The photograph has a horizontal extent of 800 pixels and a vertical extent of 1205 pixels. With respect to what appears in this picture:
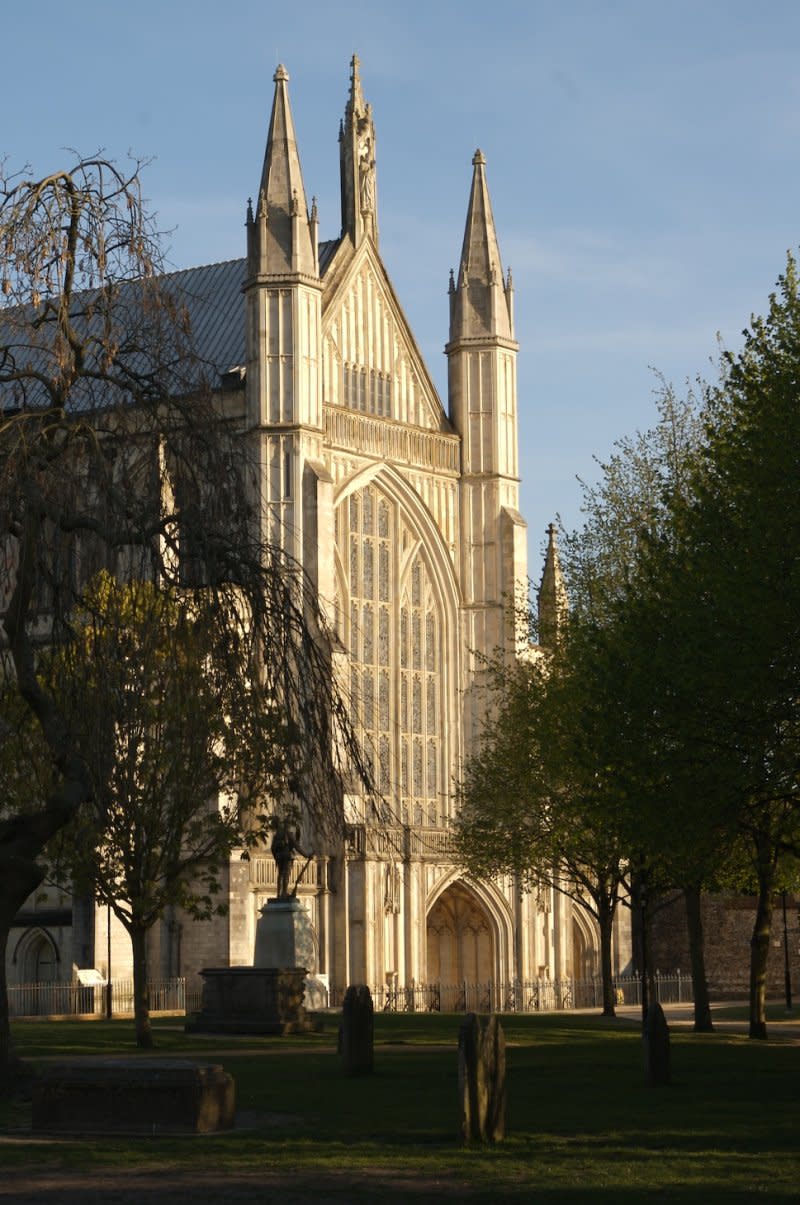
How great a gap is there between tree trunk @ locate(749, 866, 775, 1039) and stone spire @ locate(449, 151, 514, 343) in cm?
3505

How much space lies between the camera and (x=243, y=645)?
16.5m

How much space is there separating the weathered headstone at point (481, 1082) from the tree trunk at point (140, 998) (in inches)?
534

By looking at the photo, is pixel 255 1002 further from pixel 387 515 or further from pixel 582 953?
pixel 582 953

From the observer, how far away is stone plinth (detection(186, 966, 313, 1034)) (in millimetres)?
31625

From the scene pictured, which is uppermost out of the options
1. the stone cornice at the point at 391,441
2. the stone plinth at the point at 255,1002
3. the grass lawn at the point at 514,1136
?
the stone cornice at the point at 391,441

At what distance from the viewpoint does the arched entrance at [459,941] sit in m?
62.7

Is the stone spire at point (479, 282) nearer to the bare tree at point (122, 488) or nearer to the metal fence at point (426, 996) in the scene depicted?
the metal fence at point (426, 996)

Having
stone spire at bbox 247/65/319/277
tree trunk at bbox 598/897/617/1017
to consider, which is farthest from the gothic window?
tree trunk at bbox 598/897/617/1017

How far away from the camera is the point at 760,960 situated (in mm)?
33625

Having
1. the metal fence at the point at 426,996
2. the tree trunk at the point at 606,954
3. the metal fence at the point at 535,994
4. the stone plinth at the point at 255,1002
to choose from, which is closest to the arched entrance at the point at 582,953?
the metal fence at the point at 426,996

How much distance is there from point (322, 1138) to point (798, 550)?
10.9m

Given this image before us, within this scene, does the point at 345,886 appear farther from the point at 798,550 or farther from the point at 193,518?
the point at 193,518

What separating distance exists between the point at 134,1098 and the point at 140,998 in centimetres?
1393

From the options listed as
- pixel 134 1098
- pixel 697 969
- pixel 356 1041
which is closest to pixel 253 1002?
pixel 697 969
